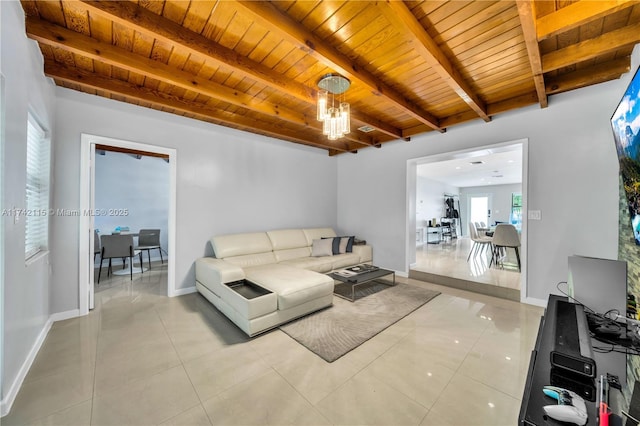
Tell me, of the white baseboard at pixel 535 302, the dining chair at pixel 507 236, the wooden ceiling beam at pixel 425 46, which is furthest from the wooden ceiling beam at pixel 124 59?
the dining chair at pixel 507 236

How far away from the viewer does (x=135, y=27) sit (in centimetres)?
175

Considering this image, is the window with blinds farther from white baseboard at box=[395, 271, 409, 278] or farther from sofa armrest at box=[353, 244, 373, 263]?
white baseboard at box=[395, 271, 409, 278]

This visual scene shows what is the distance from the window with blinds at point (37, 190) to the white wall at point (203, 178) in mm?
206

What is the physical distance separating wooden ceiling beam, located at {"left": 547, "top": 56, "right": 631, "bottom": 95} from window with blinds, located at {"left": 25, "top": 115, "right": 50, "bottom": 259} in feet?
16.8

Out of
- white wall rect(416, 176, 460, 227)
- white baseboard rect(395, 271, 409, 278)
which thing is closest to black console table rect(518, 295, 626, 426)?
white baseboard rect(395, 271, 409, 278)

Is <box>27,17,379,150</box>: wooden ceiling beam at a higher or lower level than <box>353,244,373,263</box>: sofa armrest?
higher

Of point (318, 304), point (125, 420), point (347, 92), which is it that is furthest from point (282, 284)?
point (347, 92)

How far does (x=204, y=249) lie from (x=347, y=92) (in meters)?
3.03

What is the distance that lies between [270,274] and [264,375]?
1.33 m

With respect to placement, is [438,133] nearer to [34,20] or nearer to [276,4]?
[276,4]

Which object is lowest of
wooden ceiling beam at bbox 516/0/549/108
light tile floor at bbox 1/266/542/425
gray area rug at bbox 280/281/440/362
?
light tile floor at bbox 1/266/542/425

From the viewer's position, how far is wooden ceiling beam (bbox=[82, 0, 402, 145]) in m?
1.68

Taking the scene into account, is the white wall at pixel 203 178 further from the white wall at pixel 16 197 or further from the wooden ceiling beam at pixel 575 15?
the wooden ceiling beam at pixel 575 15

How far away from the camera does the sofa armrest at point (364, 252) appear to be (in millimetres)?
4704
